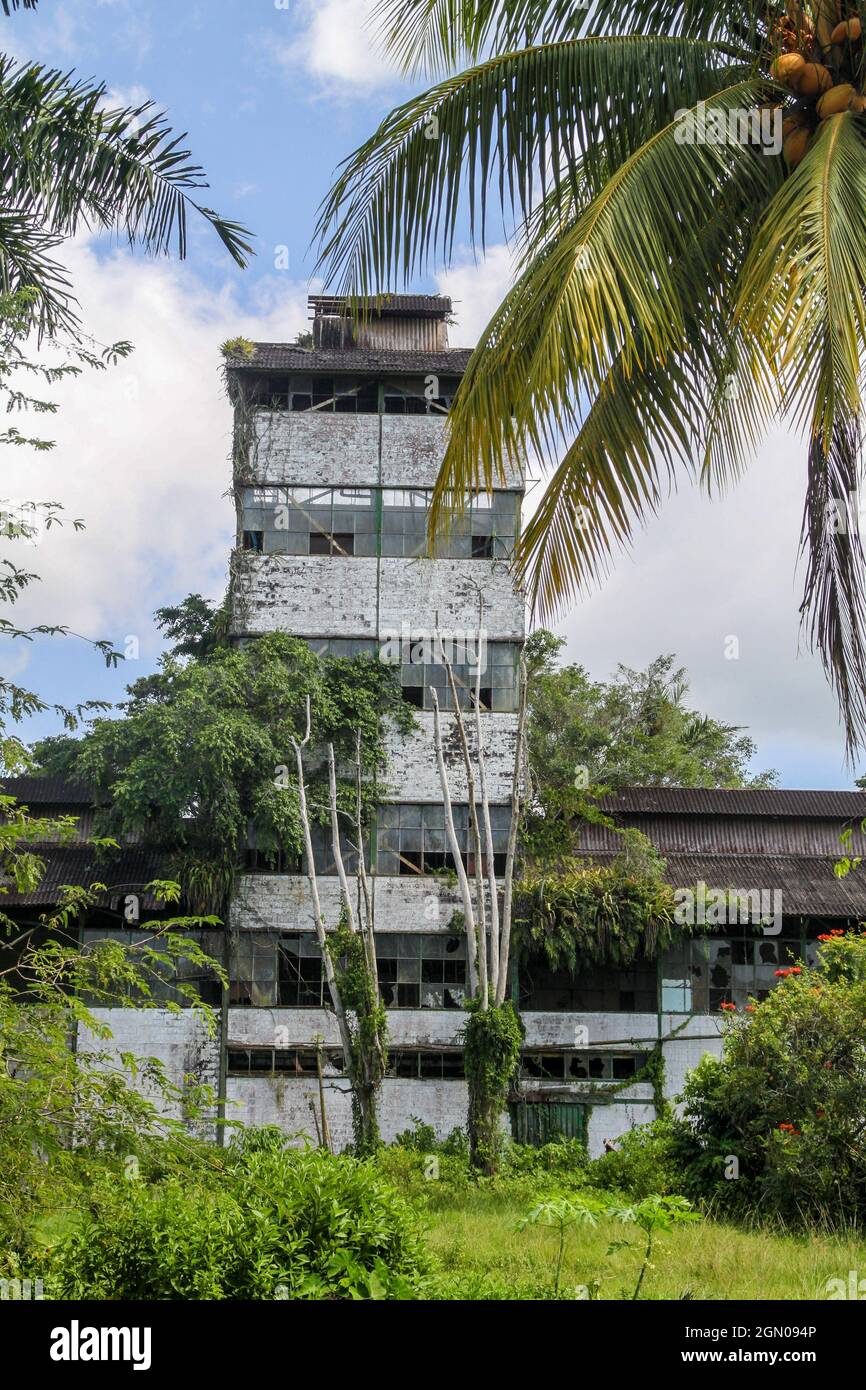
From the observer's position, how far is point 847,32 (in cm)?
631

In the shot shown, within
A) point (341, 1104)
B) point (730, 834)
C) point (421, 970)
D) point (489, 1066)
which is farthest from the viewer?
point (730, 834)

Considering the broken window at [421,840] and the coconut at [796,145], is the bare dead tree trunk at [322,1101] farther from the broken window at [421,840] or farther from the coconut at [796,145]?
the coconut at [796,145]

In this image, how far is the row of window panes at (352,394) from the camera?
30250 mm

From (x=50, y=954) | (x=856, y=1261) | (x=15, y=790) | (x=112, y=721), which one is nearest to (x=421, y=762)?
(x=112, y=721)

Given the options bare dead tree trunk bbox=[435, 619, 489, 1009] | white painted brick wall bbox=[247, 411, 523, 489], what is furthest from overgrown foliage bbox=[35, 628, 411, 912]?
white painted brick wall bbox=[247, 411, 523, 489]

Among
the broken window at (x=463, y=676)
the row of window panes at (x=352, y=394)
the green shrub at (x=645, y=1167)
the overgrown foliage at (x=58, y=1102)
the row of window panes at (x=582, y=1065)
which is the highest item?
the row of window panes at (x=352, y=394)

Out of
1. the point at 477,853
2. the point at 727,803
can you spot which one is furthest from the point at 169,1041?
the point at 727,803

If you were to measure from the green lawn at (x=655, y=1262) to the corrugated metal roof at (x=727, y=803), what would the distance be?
1333 centimetres

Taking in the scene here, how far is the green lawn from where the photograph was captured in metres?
10.4

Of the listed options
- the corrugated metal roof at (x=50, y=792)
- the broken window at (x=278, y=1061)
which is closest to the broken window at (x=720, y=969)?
the broken window at (x=278, y=1061)

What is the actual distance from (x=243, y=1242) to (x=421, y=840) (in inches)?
774

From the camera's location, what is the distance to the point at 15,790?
28906 millimetres

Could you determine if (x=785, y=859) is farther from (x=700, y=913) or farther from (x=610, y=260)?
(x=610, y=260)

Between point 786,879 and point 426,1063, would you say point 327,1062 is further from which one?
point 786,879
